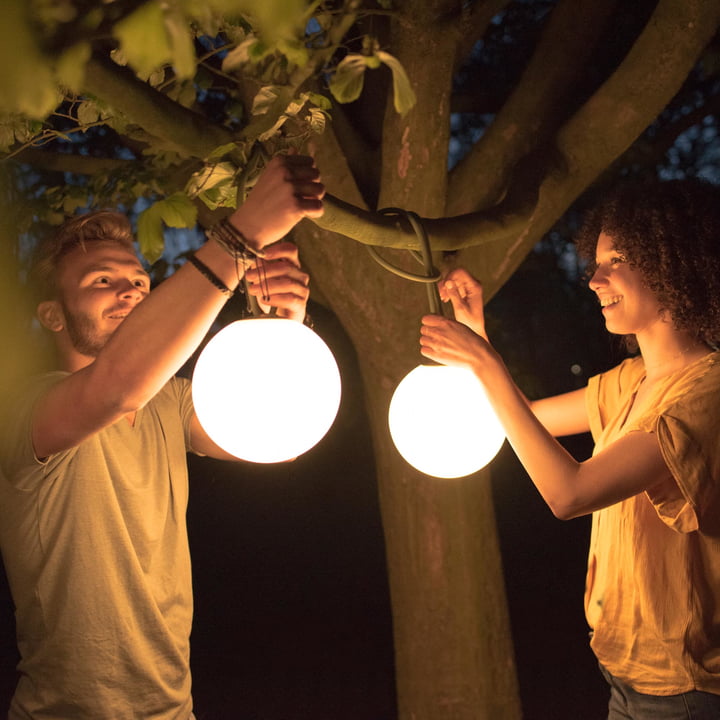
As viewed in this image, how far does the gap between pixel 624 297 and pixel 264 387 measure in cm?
132

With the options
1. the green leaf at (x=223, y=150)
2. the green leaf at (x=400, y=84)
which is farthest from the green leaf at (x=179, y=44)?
the green leaf at (x=223, y=150)

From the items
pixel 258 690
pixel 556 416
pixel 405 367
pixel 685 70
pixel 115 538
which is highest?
pixel 685 70

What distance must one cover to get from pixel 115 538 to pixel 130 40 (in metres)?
1.59

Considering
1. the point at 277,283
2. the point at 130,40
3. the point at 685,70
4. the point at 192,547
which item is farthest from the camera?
the point at 192,547

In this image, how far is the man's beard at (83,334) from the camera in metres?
2.26

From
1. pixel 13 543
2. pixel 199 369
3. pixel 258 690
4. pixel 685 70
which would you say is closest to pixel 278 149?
pixel 199 369

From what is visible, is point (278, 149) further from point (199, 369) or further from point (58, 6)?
point (58, 6)

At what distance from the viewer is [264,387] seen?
4.73 feet

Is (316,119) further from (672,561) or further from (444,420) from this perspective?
(672,561)

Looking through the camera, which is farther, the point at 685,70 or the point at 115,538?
the point at 685,70

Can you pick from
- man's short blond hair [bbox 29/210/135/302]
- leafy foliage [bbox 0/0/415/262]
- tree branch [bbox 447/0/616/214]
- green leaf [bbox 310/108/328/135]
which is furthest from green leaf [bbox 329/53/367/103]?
tree branch [bbox 447/0/616/214]

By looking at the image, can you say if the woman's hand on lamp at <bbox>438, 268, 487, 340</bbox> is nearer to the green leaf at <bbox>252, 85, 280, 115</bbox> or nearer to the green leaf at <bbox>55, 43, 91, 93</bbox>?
the green leaf at <bbox>252, 85, 280, 115</bbox>

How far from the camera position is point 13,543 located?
6.88 feet

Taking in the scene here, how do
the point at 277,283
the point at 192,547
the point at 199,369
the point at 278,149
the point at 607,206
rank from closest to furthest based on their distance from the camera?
the point at 199,369 → the point at 277,283 → the point at 278,149 → the point at 607,206 → the point at 192,547
